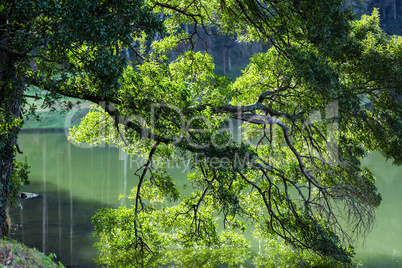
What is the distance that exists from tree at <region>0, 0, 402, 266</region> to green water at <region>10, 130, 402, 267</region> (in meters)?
2.87

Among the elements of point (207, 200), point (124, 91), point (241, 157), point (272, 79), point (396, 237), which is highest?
point (272, 79)

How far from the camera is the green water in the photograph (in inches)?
550

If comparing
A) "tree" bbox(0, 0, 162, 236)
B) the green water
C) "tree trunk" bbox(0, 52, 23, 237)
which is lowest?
the green water

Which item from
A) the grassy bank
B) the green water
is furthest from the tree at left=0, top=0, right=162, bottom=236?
the green water

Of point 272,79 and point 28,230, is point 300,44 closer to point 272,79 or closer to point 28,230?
point 272,79

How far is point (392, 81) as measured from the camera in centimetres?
996

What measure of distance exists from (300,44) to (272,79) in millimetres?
2764

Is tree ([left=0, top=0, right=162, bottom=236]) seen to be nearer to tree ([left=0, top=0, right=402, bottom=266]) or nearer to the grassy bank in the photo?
tree ([left=0, top=0, right=402, bottom=266])

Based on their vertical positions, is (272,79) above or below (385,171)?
above

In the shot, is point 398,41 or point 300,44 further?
point 398,41

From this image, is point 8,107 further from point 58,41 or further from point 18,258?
point 18,258

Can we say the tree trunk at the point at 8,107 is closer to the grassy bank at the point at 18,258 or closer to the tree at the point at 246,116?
the tree at the point at 246,116

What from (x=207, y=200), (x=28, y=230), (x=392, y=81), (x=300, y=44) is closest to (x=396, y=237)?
(x=392, y=81)

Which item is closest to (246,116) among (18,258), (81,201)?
(18,258)
